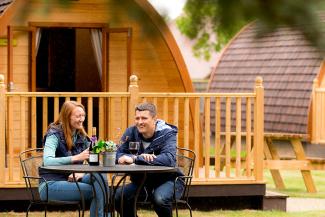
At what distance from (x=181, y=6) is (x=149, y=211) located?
393 inches

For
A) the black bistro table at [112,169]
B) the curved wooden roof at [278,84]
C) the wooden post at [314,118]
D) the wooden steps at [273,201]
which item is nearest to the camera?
the black bistro table at [112,169]

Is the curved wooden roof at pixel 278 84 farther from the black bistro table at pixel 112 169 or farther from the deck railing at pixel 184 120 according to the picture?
the black bistro table at pixel 112 169

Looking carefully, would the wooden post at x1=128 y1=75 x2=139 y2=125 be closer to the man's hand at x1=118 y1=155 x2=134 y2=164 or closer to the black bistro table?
the man's hand at x1=118 y1=155 x2=134 y2=164

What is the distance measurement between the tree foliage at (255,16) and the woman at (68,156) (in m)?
6.83

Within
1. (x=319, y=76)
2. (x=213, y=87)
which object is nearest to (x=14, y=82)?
(x=319, y=76)

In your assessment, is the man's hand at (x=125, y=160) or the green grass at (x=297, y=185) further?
the green grass at (x=297, y=185)

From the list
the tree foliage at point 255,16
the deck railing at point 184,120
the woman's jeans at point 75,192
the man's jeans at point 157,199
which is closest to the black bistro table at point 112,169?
the woman's jeans at point 75,192

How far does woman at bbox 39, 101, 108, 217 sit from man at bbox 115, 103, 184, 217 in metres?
0.27

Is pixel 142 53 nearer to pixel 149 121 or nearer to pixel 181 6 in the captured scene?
pixel 181 6

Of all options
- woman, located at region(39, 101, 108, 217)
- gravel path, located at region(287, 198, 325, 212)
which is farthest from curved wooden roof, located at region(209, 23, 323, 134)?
woman, located at region(39, 101, 108, 217)

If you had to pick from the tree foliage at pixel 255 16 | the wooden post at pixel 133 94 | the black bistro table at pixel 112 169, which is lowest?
the black bistro table at pixel 112 169

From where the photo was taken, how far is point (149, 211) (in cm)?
1141

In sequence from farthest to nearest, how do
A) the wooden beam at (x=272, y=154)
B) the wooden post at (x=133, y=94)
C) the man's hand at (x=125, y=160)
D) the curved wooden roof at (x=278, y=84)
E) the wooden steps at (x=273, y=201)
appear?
the curved wooden roof at (x=278, y=84)
the wooden beam at (x=272, y=154)
the wooden steps at (x=273, y=201)
the wooden post at (x=133, y=94)
the man's hand at (x=125, y=160)

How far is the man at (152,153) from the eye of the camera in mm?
8602
